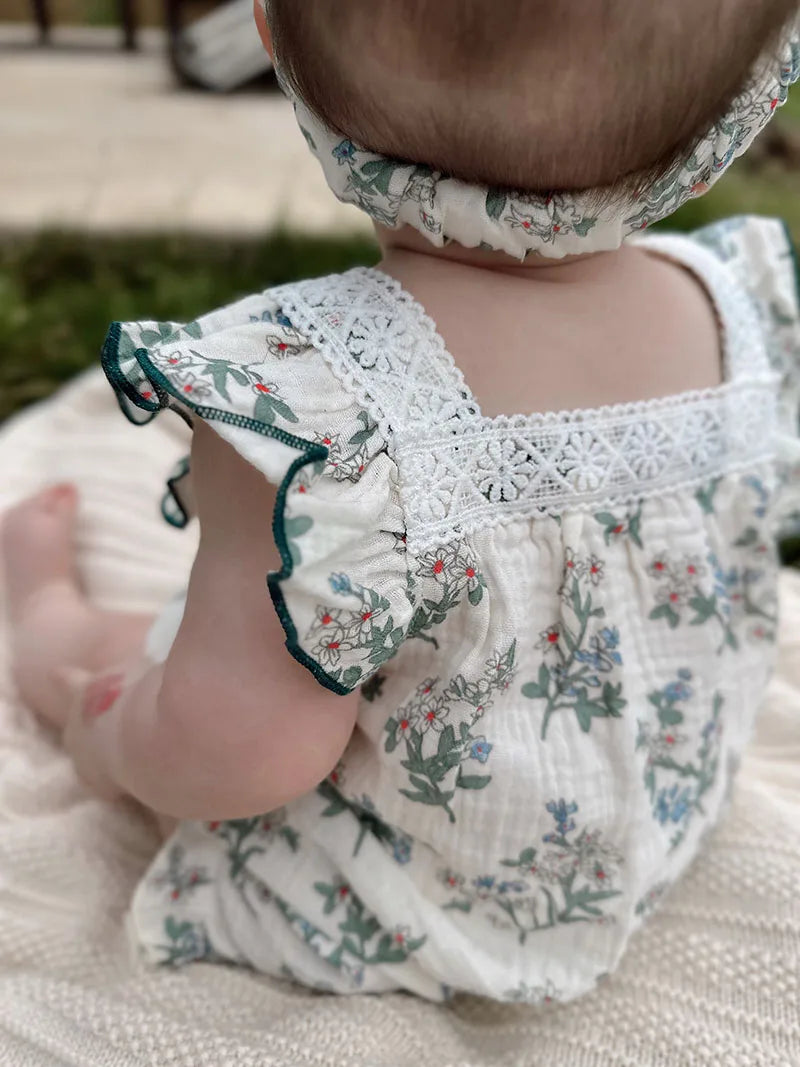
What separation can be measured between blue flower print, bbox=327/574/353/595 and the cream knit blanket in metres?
0.36

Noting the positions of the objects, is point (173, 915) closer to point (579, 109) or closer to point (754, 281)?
point (579, 109)

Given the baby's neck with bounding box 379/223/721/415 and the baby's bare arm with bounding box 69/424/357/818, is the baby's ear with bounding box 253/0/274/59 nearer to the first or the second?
the baby's neck with bounding box 379/223/721/415

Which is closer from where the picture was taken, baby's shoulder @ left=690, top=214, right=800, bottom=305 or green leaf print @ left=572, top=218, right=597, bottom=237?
green leaf print @ left=572, top=218, right=597, bottom=237

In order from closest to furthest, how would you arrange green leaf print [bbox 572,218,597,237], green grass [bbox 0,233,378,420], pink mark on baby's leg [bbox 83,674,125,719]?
green leaf print [bbox 572,218,597,237]
pink mark on baby's leg [bbox 83,674,125,719]
green grass [bbox 0,233,378,420]

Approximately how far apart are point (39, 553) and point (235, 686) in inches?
24.0

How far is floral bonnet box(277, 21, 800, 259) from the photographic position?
1.94ft

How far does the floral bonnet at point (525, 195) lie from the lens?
591mm

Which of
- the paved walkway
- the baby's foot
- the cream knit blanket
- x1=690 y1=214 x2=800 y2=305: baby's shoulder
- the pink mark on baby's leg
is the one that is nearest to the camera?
the cream knit blanket

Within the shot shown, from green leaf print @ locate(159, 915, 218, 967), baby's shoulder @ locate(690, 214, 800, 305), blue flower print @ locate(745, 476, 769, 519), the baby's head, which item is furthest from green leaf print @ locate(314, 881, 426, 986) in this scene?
baby's shoulder @ locate(690, 214, 800, 305)

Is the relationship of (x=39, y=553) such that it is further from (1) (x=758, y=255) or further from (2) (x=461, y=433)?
(1) (x=758, y=255)

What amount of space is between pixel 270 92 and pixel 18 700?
2146mm

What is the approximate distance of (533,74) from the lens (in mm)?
518

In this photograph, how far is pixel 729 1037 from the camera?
73cm

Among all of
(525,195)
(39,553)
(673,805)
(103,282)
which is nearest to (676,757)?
(673,805)
